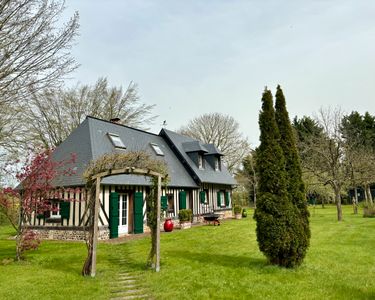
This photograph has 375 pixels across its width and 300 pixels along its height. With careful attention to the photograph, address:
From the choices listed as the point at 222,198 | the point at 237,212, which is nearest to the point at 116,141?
the point at 237,212

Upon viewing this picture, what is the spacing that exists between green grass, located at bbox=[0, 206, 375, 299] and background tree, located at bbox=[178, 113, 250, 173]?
79.1 feet

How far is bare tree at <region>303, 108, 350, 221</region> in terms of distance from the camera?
18562mm

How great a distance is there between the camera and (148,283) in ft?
19.8

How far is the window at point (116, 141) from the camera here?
1521 cm

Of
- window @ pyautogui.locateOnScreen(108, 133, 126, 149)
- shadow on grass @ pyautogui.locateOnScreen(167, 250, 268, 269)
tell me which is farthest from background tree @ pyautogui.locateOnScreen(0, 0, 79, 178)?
window @ pyautogui.locateOnScreen(108, 133, 126, 149)

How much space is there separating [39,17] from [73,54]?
1113 mm

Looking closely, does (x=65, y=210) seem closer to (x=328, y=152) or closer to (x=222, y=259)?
(x=222, y=259)

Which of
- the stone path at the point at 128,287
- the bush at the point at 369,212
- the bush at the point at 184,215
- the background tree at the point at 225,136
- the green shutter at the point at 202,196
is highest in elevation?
the background tree at the point at 225,136

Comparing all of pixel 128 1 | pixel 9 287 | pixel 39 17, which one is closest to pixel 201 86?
pixel 128 1

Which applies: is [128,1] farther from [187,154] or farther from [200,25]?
[187,154]

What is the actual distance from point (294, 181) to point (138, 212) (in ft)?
28.4

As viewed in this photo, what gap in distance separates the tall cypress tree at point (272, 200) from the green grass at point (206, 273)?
0.43 metres

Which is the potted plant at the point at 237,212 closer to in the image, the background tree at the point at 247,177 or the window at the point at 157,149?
the window at the point at 157,149

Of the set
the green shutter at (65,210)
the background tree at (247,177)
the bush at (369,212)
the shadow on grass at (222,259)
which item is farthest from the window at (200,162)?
the background tree at (247,177)
